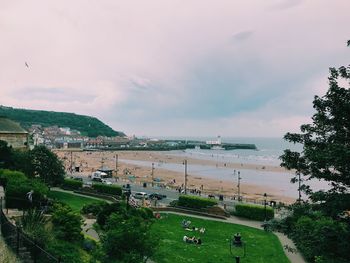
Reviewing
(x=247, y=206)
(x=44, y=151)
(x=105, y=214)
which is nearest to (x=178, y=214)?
(x=247, y=206)

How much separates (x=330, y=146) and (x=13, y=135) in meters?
59.4

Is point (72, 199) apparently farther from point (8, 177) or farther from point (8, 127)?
point (8, 127)

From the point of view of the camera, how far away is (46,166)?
46.2 metres

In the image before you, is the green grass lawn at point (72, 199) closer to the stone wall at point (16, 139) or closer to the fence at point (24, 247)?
the stone wall at point (16, 139)

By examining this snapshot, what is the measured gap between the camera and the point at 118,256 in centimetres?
1650

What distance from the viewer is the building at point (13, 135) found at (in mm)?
60781

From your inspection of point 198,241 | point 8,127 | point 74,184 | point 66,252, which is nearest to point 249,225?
point 198,241

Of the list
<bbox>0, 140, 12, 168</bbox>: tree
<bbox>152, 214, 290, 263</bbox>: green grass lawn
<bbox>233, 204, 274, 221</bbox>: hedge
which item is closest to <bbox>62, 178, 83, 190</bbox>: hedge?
<bbox>0, 140, 12, 168</bbox>: tree

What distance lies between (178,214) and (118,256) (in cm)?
2455

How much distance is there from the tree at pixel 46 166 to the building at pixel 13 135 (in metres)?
16.2

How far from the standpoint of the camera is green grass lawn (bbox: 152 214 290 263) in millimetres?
24531

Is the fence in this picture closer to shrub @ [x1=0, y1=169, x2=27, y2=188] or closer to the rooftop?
shrub @ [x1=0, y1=169, x2=27, y2=188]

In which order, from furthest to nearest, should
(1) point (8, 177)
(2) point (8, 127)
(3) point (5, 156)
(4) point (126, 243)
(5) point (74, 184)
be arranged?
(2) point (8, 127)
(5) point (74, 184)
(3) point (5, 156)
(1) point (8, 177)
(4) point (126, 243)

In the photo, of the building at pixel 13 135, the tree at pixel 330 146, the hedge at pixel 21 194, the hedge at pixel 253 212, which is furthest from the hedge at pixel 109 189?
the tree at pixel 330 146
